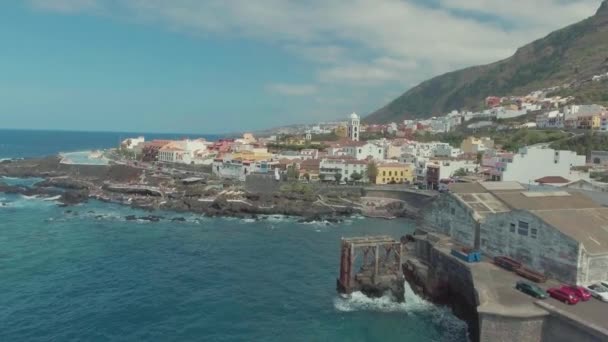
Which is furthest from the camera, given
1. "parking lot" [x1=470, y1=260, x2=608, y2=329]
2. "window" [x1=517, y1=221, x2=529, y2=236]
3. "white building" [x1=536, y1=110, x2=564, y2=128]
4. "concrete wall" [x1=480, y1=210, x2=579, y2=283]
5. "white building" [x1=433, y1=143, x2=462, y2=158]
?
"white building" [x1=536, y1=110, x2=564, y2=128]

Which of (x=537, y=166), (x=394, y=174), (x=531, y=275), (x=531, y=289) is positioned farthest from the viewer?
(x=394, y=174)

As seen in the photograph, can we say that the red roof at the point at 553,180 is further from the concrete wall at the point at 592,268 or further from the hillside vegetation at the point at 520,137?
the concrete wall at the point at 592,268

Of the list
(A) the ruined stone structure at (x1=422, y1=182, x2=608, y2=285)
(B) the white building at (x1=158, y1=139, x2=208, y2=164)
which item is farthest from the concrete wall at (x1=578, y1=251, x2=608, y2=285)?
(B) the white building at (x1=158, y1=139, x2=208, y2=164)

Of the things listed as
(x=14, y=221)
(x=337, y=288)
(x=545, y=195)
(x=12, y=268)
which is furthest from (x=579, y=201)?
(x=14, y=221)

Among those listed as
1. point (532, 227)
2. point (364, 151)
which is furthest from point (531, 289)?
point (364, 151)

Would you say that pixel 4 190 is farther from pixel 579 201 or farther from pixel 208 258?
pixel 579 201

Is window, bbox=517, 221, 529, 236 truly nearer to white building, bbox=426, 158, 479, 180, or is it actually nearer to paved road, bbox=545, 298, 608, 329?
paved road, bbox=545, 298, 608, 329

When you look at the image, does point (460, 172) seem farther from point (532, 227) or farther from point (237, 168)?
point (532, 227)

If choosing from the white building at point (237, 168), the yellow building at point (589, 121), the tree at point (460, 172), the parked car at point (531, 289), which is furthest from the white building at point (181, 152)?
the parked car at point (531, 289)
